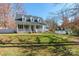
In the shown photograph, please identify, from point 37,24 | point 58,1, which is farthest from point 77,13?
point 37,24

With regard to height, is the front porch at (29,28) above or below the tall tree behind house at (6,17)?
below

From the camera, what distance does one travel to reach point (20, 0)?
7.13ft

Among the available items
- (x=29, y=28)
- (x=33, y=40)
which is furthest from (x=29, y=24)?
(x=33, y=40)

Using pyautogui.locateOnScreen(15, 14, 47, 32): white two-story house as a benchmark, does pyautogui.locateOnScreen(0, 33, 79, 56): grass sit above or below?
below

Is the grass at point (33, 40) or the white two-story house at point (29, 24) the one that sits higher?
the white two-story house at point (29, 24)

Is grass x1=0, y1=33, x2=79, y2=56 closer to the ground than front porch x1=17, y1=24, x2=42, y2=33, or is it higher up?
closer to the ground

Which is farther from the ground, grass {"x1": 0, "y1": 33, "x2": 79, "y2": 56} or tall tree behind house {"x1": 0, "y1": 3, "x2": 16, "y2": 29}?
tall tree behind house {"x1": 0, "y1": 3, "x2": 16, "y2": 29}

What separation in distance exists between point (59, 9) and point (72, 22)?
0.66 feet

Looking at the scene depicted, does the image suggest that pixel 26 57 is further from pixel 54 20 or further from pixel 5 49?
pixel 54 20

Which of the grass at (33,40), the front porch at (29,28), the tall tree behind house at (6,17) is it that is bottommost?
the grass at (33,40)

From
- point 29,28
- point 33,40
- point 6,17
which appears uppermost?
point 6,17

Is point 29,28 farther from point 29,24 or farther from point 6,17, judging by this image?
point 6,17

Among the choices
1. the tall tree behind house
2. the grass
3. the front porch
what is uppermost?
the tall tree behind house

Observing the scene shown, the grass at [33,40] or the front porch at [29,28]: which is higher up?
the front porch at [29,28]
